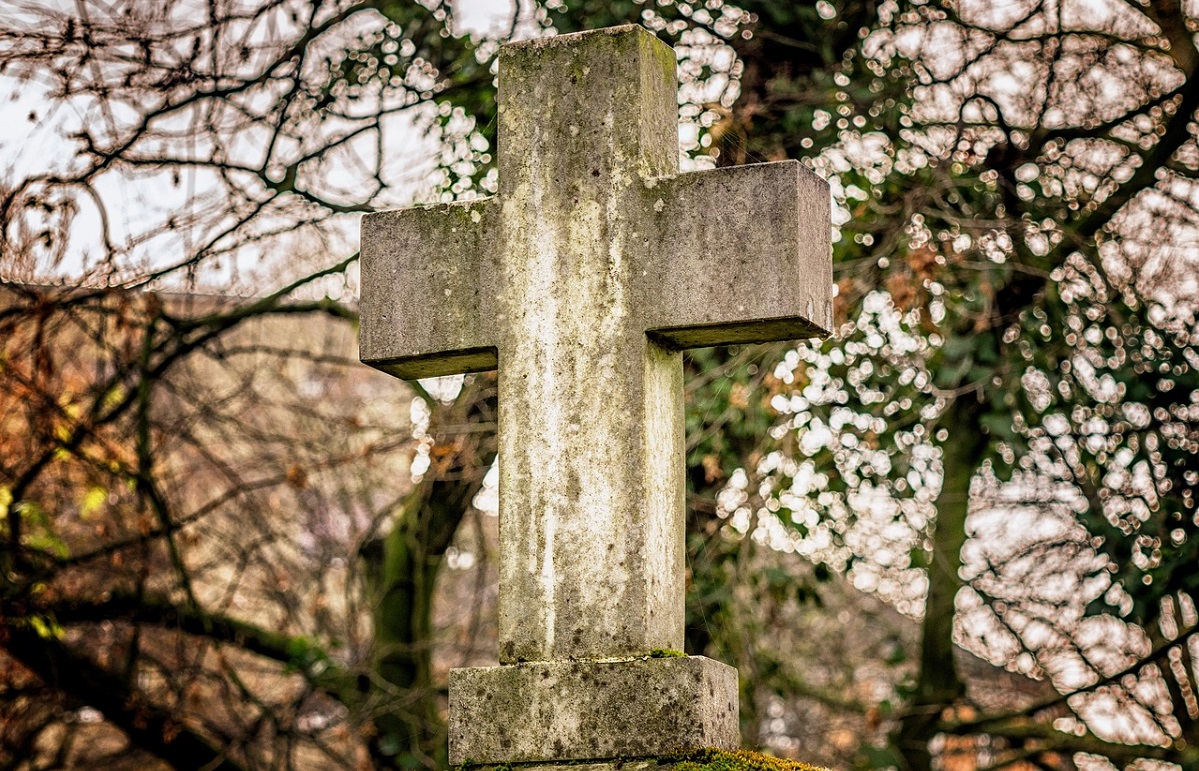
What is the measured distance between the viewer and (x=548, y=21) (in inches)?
325

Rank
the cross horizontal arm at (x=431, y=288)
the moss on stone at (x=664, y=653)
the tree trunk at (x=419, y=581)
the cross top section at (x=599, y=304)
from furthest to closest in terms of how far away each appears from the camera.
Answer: the tree trunk at (x=419, y=581) → the cross horizontal arm at (x=431, y=288) → the cross top section at (x=599, y=304) → the moss on stone at (x=664, y=653)

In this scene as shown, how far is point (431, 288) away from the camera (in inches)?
154

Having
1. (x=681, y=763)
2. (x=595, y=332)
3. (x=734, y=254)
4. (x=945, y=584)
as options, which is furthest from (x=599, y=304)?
(x=945, y=584)

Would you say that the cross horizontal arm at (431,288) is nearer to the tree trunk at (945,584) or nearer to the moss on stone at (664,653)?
the moss on stone at (664,653)

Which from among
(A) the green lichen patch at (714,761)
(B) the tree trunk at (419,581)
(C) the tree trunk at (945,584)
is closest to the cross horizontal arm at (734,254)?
(A) the green lichen patch at (714,761)

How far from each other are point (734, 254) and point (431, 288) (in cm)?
76

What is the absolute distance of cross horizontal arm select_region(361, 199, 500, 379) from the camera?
3846 millimetres

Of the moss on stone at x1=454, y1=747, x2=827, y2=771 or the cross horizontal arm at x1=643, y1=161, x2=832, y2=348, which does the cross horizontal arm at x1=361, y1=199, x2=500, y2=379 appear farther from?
the moss on stone at x1=454, y1=747, x2=827, y2=771

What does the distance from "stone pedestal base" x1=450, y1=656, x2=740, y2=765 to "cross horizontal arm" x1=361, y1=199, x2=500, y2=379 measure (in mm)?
803

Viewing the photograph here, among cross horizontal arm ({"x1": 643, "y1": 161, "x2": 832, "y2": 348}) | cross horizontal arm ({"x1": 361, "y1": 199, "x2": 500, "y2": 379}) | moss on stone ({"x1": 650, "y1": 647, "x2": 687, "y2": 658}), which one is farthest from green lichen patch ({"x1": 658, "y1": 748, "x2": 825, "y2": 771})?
cross horizontal arm ({"x1": 361, "y1": 199, "x2": 500, "y2": 379})

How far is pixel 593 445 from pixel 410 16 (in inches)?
216

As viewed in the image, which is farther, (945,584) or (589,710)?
(945,584)

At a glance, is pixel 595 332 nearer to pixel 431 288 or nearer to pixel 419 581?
pixel 431 288

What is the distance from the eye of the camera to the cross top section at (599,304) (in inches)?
140
